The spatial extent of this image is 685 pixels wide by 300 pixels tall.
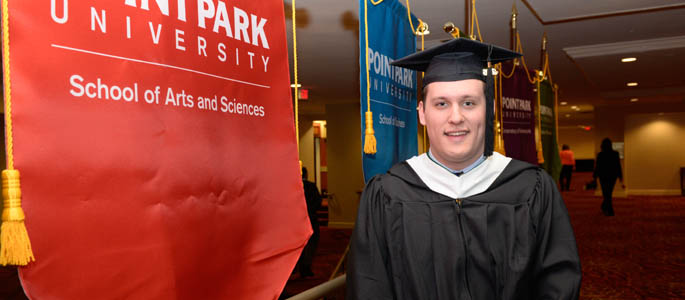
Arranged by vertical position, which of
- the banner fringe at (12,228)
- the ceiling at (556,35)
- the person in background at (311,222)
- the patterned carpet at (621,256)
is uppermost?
the ceiling at (556,35)

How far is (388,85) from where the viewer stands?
2.18 metres

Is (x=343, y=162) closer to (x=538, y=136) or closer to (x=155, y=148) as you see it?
(x=538, y=136)

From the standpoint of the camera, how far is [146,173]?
111 cm

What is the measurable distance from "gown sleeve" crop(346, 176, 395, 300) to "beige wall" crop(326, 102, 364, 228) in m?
9.58

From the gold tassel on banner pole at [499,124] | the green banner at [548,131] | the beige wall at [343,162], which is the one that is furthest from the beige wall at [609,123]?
the gold tassel on banner pole at [499,124]

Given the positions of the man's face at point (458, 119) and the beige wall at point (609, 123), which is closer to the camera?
the man's face at point (458, 119)

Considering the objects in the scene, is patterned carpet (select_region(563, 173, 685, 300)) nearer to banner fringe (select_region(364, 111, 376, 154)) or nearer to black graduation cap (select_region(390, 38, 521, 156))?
banner fringe (select_region(364, 111, 376, 154))

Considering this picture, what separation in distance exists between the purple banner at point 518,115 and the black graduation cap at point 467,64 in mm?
2011

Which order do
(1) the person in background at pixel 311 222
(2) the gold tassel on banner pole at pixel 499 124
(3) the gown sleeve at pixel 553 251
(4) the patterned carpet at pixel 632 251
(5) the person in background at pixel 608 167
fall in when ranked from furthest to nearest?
(5) the person in background at pixel 608 167, (1) the person in background at pixel 311 222, (4) the patterned carpet at pixel 632 251, (2) the gold tassel on banner pole at pixel 499 124, (3) the gown sleeve at pixel 553 251

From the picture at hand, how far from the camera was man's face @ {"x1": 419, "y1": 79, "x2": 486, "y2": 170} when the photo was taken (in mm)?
1519

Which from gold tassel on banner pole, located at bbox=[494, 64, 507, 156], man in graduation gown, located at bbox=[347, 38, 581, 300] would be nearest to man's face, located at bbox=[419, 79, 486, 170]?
man in graduation gown, located at bbox=[347, 38, 581, 300]

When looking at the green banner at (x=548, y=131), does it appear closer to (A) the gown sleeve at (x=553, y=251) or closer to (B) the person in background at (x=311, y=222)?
(B) the person in background at (x=311, y=222)

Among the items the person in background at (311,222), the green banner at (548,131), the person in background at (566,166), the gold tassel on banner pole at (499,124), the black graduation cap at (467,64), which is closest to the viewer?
the black graduation cap at (467,64)

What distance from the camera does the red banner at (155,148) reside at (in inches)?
36.3
